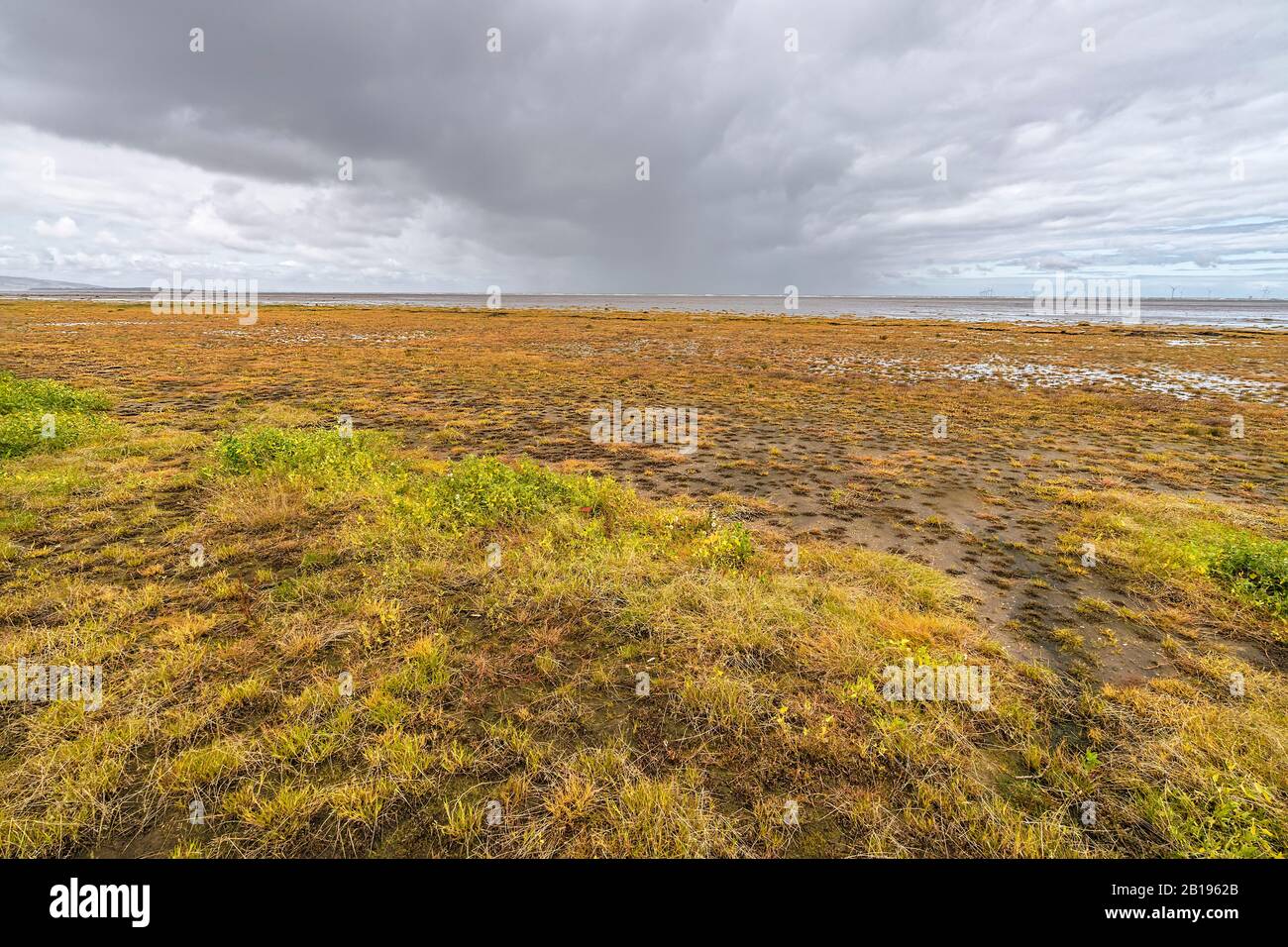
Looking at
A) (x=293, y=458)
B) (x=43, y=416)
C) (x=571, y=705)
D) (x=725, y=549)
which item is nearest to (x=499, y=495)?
(x=725, y=549)

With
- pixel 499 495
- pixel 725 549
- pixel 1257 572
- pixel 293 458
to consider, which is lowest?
pixel 1257 572

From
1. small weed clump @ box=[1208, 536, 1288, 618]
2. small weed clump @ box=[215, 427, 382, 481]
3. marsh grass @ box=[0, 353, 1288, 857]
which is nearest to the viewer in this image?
marsh grass @ box=[0, 353, 1288, 857]

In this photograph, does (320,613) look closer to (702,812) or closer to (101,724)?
(101,724)

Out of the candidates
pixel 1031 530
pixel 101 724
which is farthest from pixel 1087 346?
pixel 101 724

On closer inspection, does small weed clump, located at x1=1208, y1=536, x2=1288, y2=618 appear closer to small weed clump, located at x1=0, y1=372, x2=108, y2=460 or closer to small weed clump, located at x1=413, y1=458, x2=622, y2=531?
small weed clump, located at x1=413, y1=458, x2=622, y2=531

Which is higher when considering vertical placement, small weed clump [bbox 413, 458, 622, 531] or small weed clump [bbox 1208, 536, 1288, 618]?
small weed clump [bbox 413, 458, 622, 531]

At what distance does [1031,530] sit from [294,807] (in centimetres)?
1177

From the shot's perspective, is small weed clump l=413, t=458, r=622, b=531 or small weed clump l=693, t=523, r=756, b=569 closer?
small weed clump l=693, t=523, r=756, b=569

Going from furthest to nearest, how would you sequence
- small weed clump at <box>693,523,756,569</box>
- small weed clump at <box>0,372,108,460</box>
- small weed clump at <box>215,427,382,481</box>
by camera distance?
small weed clump at <box>0,372,108,460</box> → small weed clump at <box>215,427,382,481</box> → small weed clump at <box>693,523,756,569</box>

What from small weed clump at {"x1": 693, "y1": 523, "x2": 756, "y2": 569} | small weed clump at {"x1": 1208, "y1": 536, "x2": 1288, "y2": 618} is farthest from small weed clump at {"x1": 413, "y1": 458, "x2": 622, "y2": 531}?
small weed clump at {"x1": 1208, "y1": 536, "x2": 1288, "y2": 618}

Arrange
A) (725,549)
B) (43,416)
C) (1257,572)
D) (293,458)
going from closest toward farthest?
(1257,572)
(725,549)
(293,458)
(43,416)

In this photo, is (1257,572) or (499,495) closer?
(1257,572)

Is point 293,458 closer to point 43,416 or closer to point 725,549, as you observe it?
point 43,416

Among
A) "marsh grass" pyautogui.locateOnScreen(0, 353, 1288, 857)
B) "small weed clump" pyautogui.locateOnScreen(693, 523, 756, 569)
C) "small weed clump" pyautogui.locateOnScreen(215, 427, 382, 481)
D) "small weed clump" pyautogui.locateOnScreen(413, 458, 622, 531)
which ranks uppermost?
"small weed clump" pyautogui.locateOnScreen(215, 427, 382, 481)
